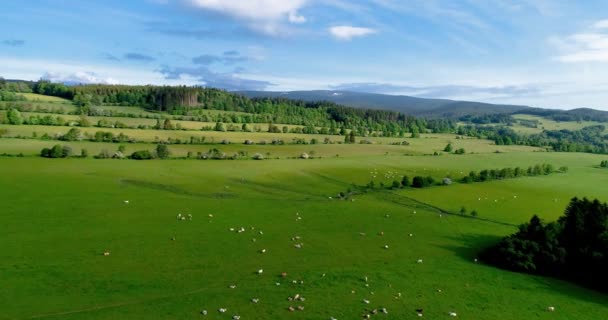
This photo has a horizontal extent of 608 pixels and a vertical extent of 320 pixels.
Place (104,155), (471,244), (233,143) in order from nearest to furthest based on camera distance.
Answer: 1. (471,244)
2. (104,155)
3. (233,143)

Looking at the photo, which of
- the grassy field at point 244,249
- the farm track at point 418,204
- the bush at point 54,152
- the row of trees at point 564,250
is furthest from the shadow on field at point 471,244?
the bush at point 54,152

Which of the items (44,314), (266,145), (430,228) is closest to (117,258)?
(44,314)

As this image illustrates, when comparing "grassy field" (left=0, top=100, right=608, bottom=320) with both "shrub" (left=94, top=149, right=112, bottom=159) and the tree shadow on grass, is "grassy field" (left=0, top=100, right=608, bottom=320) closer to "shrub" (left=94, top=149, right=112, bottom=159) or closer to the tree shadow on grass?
the tree shadow on grass

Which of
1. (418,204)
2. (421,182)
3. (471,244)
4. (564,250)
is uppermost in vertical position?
(421,182)

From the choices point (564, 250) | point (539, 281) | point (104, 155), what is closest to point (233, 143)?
point (104, 155)

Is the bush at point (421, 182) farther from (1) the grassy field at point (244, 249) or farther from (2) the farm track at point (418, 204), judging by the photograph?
(2) the farm track at point (418, 204)

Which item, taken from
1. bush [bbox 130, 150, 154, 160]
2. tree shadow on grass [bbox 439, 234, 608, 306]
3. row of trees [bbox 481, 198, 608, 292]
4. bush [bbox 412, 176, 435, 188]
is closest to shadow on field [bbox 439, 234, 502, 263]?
tree shadow on grass [bbox 439, 234, 608, 306]

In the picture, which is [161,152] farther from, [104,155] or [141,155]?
[104,155]
